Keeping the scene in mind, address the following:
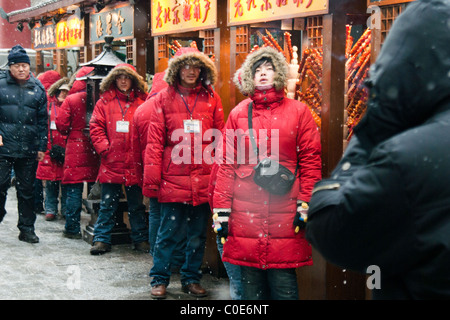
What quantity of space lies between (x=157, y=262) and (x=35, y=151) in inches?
120

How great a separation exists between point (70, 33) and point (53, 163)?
159 inches

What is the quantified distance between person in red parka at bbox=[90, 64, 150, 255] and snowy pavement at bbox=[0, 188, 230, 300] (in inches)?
12.1

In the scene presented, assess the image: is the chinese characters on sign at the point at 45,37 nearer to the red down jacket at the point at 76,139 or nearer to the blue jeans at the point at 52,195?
the blue jeans at the point at 52,195

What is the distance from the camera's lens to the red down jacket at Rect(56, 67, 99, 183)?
8.96m

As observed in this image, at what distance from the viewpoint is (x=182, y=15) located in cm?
810

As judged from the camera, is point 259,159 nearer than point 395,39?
No

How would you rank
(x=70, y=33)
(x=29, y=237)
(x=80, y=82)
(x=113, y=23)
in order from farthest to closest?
(x=70, y=33) < (x=113, y=23) < (x=80, y=82) < (x=29, y=237)

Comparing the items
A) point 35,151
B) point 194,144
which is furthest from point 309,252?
point 35,151

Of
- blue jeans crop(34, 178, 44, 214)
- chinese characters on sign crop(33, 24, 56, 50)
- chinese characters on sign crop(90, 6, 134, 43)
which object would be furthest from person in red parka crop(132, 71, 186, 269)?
chinese characters on sign crop(33, 24, 56, 50)

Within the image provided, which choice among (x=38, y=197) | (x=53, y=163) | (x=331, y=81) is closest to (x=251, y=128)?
(x=331, y=81)

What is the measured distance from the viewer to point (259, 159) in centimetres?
449

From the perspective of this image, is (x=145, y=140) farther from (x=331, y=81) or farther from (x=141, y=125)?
(x=331, y=81)

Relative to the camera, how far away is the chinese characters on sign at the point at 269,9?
5379mm

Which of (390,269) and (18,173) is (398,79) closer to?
(390,269)
